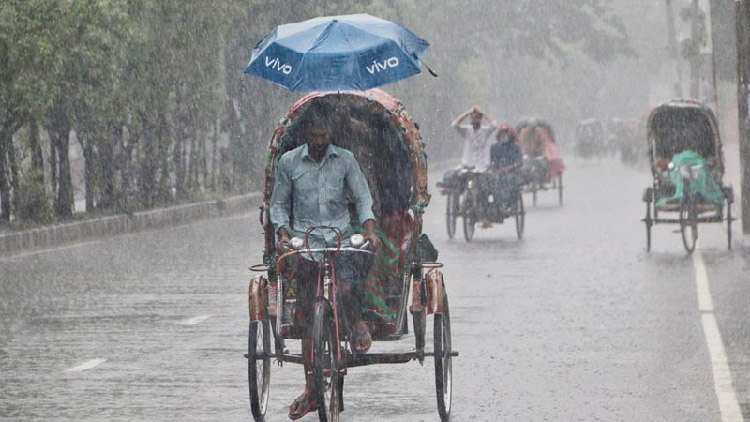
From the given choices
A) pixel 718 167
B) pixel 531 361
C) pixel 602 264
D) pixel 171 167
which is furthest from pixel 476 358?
pixel 171 167

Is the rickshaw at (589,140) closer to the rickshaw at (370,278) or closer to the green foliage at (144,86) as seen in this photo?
the green foliage at (144,86)

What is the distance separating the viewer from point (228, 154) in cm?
4088

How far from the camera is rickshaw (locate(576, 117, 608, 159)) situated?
74.1 m

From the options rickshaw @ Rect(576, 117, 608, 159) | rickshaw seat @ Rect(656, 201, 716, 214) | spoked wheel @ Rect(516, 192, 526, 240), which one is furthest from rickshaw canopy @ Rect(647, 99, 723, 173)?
rickshaw @ Rect(576, 117, 608, 159)

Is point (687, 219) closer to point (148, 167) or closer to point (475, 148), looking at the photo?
point (475, 148)

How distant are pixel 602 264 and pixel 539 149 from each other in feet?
60.4

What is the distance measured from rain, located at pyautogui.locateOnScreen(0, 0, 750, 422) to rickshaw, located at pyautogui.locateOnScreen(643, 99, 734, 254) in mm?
38

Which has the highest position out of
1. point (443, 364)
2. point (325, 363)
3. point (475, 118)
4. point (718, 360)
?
point (475, 118)

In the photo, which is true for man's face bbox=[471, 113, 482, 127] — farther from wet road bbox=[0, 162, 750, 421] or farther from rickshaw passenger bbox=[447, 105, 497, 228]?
wet road bbox=[0, 162, 750, 421]

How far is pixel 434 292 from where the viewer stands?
910cm

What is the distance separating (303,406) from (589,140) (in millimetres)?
67521

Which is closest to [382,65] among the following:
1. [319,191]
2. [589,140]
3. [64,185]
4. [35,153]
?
[319,191]

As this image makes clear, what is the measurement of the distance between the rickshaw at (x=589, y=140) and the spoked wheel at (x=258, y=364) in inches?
2575

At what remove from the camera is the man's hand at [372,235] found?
344 inches
